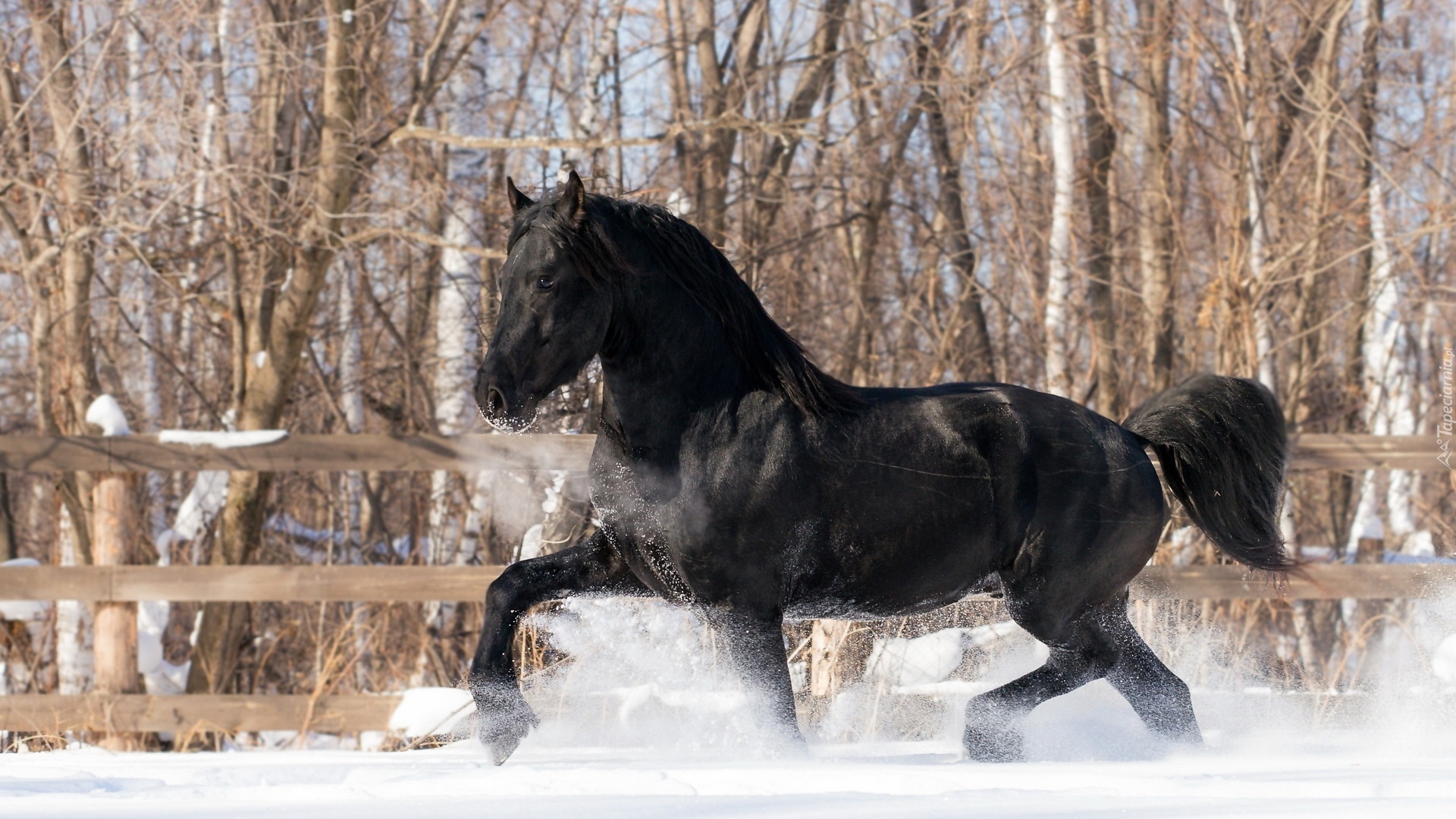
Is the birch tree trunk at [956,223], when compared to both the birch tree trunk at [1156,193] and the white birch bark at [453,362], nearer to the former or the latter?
the birch tree trunk at [1156,193]

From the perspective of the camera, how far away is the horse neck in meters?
3.49

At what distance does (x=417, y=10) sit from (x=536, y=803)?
8.70 meters

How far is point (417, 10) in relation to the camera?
10148mm

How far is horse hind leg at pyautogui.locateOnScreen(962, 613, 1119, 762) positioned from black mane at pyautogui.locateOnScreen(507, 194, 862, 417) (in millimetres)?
929

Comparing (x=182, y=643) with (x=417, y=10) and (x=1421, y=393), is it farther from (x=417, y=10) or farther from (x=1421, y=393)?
(x=1421, y=393)

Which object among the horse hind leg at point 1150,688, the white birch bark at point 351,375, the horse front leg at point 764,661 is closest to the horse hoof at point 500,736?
the horse front leg at point 764,661

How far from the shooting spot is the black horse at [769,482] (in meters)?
3.34

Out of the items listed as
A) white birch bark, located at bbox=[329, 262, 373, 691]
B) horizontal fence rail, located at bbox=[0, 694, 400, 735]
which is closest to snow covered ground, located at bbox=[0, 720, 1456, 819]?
horizontal fence rail, located at bbox=[0, 694, 400, 735]

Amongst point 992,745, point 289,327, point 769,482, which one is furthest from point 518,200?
point 289,327

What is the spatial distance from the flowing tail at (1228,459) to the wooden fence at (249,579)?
1.38m

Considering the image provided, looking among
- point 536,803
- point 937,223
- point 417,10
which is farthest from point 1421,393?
point 536,803

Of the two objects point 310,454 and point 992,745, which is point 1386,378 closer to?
point 992,745

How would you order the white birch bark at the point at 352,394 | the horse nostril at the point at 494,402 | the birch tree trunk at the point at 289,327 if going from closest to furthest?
the horse nostril at the point at 494,402 → the birch tree trunk at the point at 289,327 → the white birch bark at the point at 352,394

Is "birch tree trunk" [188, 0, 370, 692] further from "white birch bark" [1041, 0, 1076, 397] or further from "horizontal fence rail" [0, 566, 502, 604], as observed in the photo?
"white birch bark" [1041, 0, 1076, 397]
